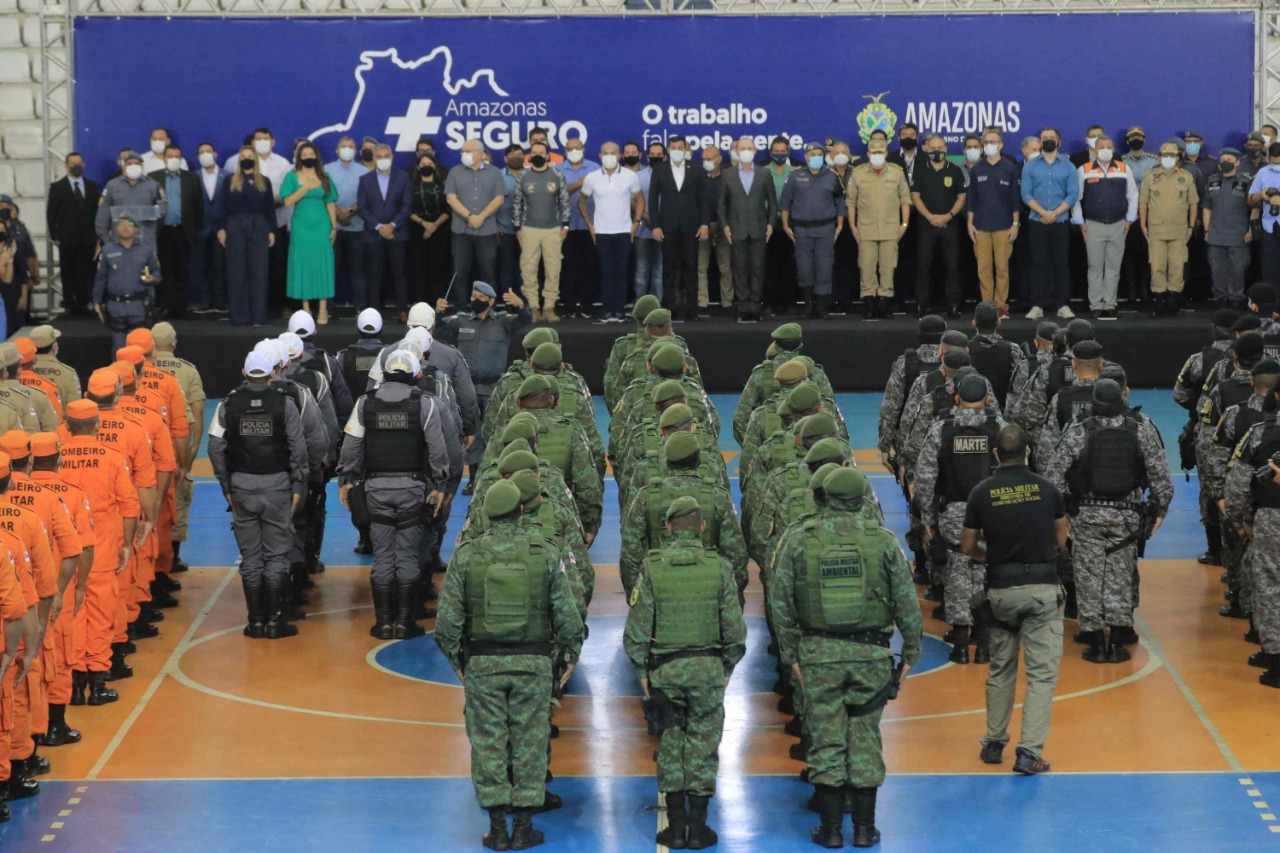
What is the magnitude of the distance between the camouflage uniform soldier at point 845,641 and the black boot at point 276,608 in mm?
5291

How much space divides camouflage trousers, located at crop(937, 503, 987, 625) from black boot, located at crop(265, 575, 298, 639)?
498 centimetres

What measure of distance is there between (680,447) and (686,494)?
291 mm

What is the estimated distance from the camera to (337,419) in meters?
15.5

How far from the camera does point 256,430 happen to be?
43.7 feet

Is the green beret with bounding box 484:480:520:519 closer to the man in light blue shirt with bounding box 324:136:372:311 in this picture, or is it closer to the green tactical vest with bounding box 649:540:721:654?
the green tactical vest with bounding box 649:540:721:654

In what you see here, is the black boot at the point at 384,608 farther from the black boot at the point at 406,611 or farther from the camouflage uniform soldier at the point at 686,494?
the camouflage uniform soldier at the point at 686,494

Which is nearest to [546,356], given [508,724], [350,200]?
[508,724]

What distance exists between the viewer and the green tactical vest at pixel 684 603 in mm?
9477

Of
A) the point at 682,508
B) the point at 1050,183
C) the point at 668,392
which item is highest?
the point at 1050,183

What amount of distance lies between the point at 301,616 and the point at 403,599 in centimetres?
112

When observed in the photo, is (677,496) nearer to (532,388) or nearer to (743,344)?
(532,388)

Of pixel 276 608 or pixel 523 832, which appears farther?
pixel 276 608

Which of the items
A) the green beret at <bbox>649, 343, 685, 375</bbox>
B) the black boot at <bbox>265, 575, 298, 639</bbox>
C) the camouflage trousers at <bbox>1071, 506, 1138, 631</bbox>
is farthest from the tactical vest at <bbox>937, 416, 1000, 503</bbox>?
the black boot at <bbox>265, 575, 298, 639</bbox>

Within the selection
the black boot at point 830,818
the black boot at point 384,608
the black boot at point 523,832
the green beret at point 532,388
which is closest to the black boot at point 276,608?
the black boot at point 384,608
